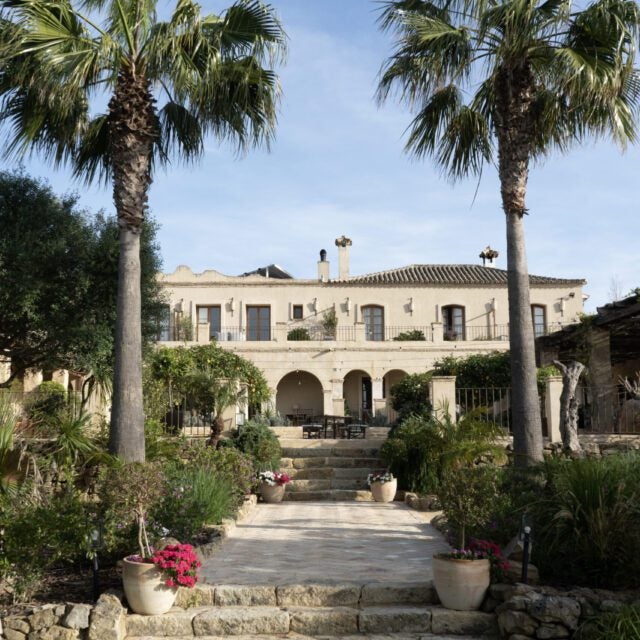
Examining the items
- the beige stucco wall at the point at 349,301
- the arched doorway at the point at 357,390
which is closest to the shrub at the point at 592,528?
the beige stucco wall at the point at 349,301

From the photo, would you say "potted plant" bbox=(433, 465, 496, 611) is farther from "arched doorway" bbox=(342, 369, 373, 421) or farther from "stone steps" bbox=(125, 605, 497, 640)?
"arched doorway" bbox=(342, 369, 373, 421)

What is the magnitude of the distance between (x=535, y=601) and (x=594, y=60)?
272 inches

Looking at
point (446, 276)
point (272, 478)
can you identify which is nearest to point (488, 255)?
point (446, 276)

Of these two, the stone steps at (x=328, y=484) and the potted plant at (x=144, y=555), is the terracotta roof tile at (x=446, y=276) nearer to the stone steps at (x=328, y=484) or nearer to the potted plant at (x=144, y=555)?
the stone steps at (x=328, y=484)

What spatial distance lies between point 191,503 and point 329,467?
22.3ft

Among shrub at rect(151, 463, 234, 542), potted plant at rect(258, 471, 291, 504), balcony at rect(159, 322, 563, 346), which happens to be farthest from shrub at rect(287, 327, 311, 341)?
shrub at rect(151, 463, 234, 542)

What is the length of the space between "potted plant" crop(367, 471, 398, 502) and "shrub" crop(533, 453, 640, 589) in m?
5.39

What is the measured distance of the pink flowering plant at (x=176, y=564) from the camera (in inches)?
230

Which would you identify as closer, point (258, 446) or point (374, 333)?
point (258, 446)

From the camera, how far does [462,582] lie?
582 centimetres

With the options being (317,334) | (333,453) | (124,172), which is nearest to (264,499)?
(333,453)

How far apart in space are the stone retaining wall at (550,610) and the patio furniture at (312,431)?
11964 mm

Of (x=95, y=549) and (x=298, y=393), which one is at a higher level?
(x=298, y=393)

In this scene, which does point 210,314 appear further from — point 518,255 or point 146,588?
point 146,588
